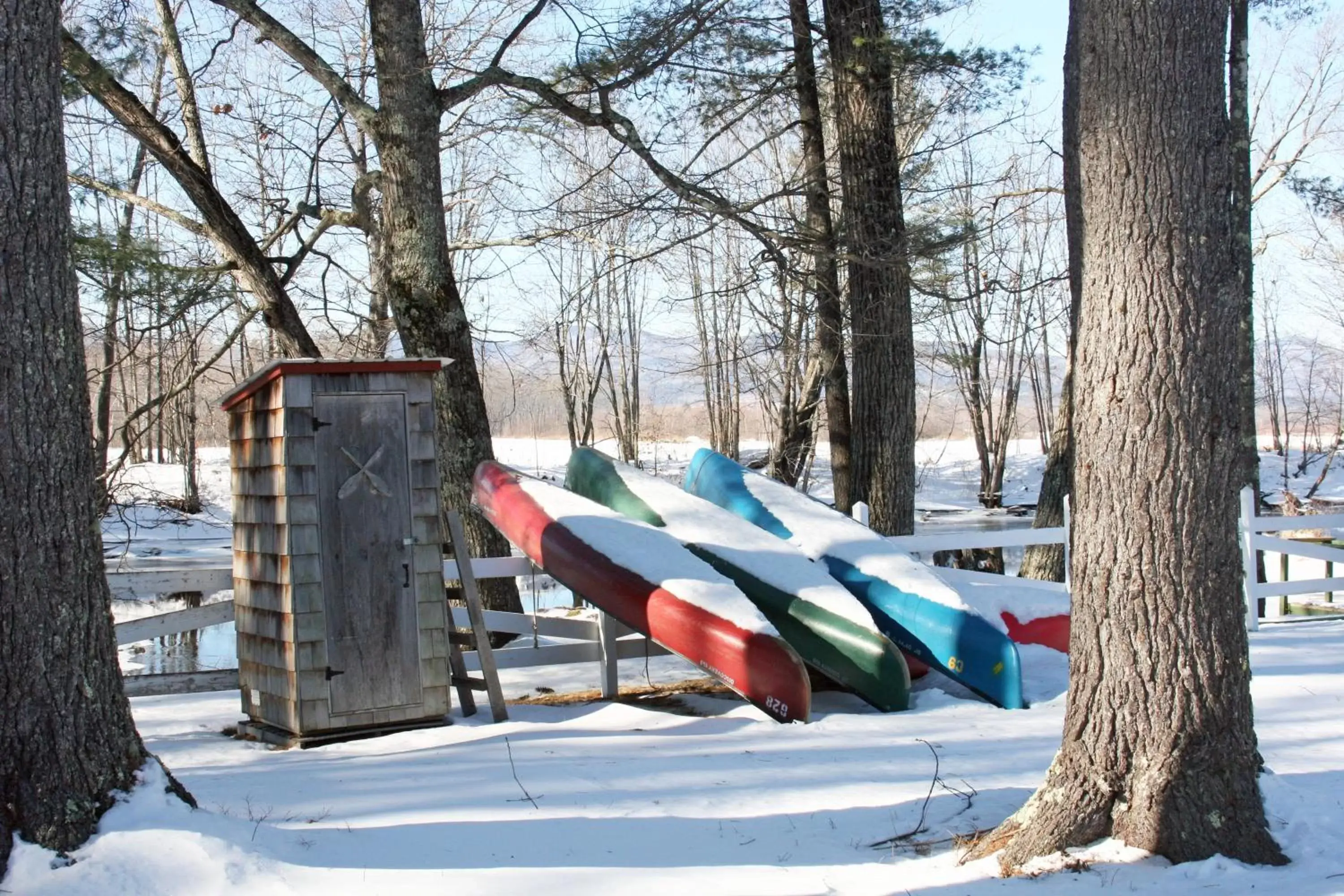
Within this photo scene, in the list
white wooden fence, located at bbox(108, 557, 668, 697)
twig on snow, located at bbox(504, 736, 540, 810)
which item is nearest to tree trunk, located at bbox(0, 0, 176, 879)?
twig on snow, located at bbox(504, 736, 540, 810)

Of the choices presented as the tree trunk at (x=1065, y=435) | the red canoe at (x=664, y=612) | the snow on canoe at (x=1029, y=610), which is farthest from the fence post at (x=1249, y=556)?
the red canoe at (x=664, y=612)

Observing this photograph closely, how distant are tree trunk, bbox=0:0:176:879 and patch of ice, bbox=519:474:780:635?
3.54 m

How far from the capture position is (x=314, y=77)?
10070mm

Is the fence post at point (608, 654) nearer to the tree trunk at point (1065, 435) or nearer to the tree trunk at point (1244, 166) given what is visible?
the tree trunk at point (1065, 435)

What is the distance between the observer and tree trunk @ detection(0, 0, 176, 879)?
368cm

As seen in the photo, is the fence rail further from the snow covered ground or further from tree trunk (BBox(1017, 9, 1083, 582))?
the snow covered ground

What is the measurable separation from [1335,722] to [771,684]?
289cm

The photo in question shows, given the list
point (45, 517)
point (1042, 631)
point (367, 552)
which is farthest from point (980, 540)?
point (45, 517)

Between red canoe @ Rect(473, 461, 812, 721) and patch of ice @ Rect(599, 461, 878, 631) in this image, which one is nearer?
red canoe @ Rect(473, 461, 812, 721)

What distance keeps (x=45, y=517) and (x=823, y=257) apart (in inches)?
333

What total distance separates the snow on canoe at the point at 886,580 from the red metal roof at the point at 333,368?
2.92 m

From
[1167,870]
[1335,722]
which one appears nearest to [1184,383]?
[1167,870]

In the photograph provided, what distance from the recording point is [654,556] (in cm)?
739

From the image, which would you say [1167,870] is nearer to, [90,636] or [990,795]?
[990,795]
